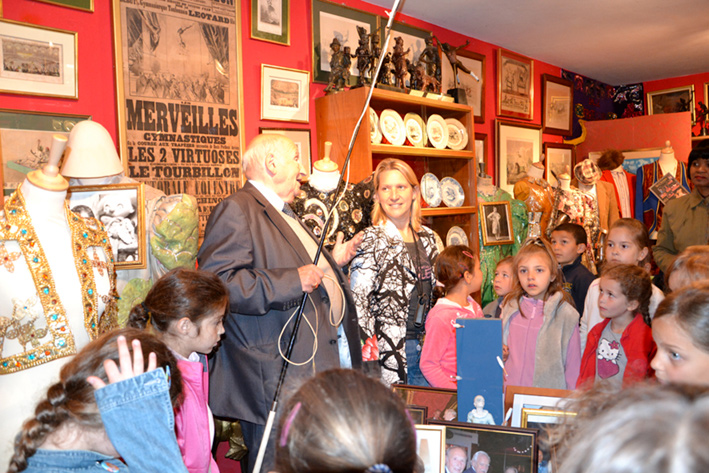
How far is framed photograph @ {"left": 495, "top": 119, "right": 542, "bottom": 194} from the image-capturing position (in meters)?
5.57

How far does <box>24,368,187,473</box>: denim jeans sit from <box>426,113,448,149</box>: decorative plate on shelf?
3.33m

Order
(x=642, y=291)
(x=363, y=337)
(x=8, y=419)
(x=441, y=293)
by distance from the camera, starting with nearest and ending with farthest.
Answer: (x=8, y=419) < (x=642, y=291) < (x=363, y=337) < (x=441, y=293)

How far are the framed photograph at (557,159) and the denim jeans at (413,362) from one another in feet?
14.3

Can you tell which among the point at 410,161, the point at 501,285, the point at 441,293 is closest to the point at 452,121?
the point at 410,161

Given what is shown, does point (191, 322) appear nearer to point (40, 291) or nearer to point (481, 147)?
point (40, 291)

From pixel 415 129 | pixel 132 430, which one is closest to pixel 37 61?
pixel 132 430

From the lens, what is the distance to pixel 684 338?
126 cm

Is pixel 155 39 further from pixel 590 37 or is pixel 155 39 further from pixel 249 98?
pixel 590 37

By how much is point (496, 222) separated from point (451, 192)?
1.56 feet

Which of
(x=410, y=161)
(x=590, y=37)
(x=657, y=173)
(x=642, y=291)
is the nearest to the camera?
(x=642, y=291)

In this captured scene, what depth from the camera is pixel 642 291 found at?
7.13 feet

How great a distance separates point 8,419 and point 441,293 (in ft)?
6.12

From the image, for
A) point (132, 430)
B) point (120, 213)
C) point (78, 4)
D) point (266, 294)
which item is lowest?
point (132, 430)

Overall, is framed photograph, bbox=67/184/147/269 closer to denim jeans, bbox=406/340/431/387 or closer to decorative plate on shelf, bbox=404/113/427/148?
denim jeans, bbox=406/340/431/387
